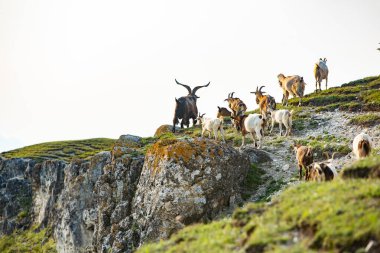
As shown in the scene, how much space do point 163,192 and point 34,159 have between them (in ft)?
155

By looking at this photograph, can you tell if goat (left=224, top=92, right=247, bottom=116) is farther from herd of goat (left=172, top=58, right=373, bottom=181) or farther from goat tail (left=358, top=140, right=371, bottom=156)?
goat tail (left=358, top=140, right=371, bottom=156)

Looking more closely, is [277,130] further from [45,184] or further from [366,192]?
[45,184]

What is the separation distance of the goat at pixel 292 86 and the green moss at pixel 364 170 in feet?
84.0

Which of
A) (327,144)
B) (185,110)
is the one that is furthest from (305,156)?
(185,110)

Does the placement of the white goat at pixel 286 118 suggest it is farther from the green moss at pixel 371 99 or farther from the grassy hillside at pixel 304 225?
the grassy hillside at pixel 304 225

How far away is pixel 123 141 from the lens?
3316 cm

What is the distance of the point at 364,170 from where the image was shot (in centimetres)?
1065

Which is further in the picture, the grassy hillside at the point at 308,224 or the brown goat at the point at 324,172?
the brown goat at the point at 324,172

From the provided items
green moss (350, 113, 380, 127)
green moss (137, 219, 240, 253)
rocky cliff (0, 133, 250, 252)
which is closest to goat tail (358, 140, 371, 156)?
rocky cliff (0, 133, 250, 252)

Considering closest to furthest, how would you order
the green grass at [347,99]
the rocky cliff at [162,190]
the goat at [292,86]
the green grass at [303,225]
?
1. the green grass at [303,225]
2. the rocky cliff at [162,190]
3. the green grass at [347,99]
4. the goat at [292,86]

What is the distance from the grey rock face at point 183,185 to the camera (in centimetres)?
2055

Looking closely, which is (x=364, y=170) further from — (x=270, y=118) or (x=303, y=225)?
(x=270, y=118)

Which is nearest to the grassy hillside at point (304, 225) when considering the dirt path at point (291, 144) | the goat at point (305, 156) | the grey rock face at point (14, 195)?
the goat at point (305, 156)

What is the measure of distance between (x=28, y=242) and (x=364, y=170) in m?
45.2
